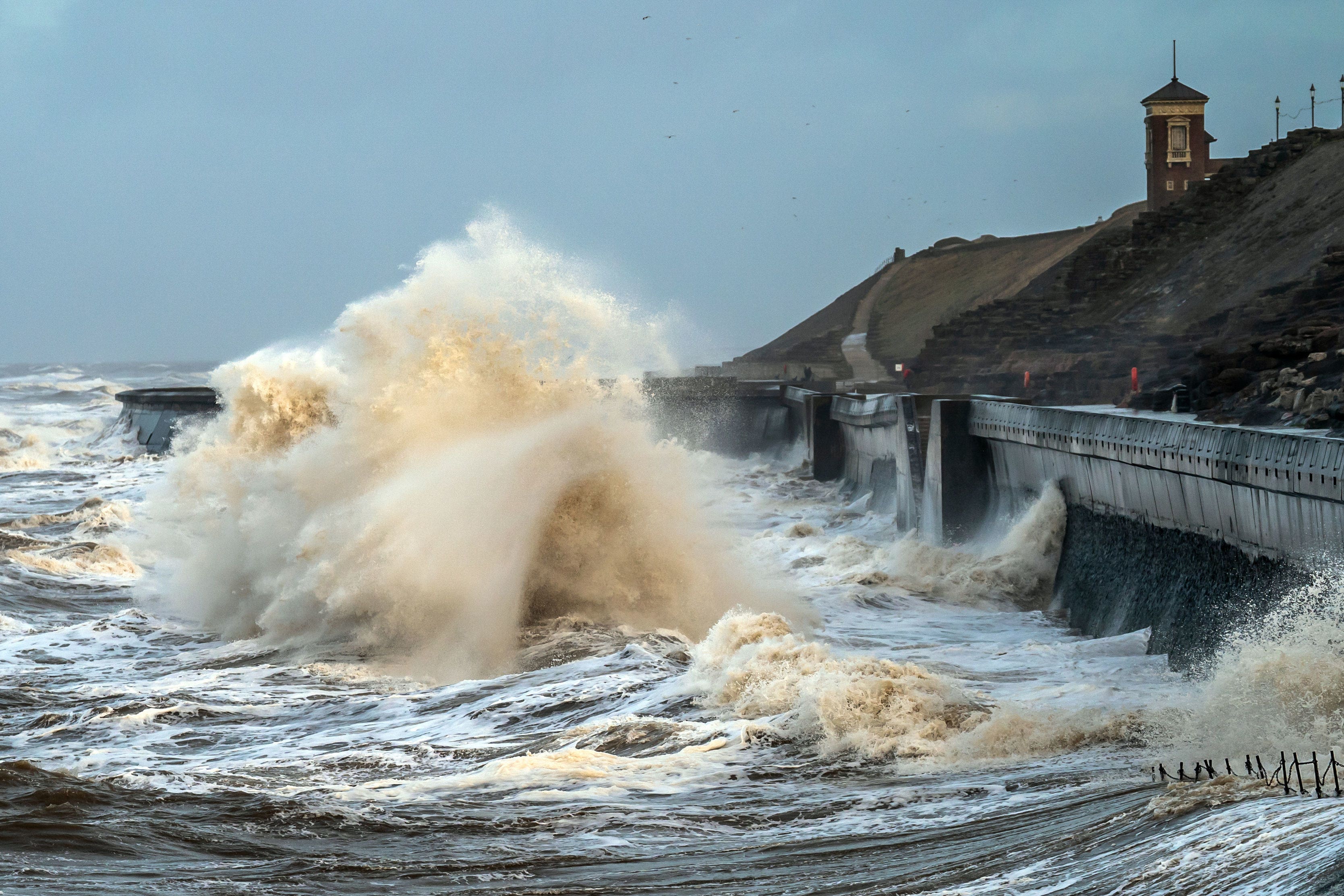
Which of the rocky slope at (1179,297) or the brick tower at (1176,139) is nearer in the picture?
the rocky slope at (1179,297)

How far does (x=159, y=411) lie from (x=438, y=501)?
115 ft

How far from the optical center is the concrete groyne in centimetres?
4356

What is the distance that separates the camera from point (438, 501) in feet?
44.4

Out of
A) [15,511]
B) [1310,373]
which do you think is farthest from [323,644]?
[15,511]

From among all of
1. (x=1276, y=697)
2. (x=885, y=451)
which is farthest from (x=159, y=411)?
(x=1276, y=697)

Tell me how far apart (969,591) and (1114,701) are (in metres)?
6.72

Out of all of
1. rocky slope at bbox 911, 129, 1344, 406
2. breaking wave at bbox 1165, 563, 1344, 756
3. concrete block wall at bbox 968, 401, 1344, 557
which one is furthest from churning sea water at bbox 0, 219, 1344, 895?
rocky slope at bbox 911, 129, 1344, 406

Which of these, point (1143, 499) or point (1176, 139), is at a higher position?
point (1176, 139)

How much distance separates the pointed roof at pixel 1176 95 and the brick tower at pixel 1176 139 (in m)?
0.02

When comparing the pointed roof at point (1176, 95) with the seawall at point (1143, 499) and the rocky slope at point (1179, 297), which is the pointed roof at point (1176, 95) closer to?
the rocky slope at point (1179, 297)

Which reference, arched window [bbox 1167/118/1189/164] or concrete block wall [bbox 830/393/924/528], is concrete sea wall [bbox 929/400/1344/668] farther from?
arched window [bbox 1167/118/1189/164]

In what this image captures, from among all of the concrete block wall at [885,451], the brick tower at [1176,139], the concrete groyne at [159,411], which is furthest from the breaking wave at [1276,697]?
the brick tower at [1176,139]

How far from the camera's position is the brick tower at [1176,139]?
52.1 m

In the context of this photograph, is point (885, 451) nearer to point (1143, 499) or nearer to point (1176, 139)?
point (1143, 499)
